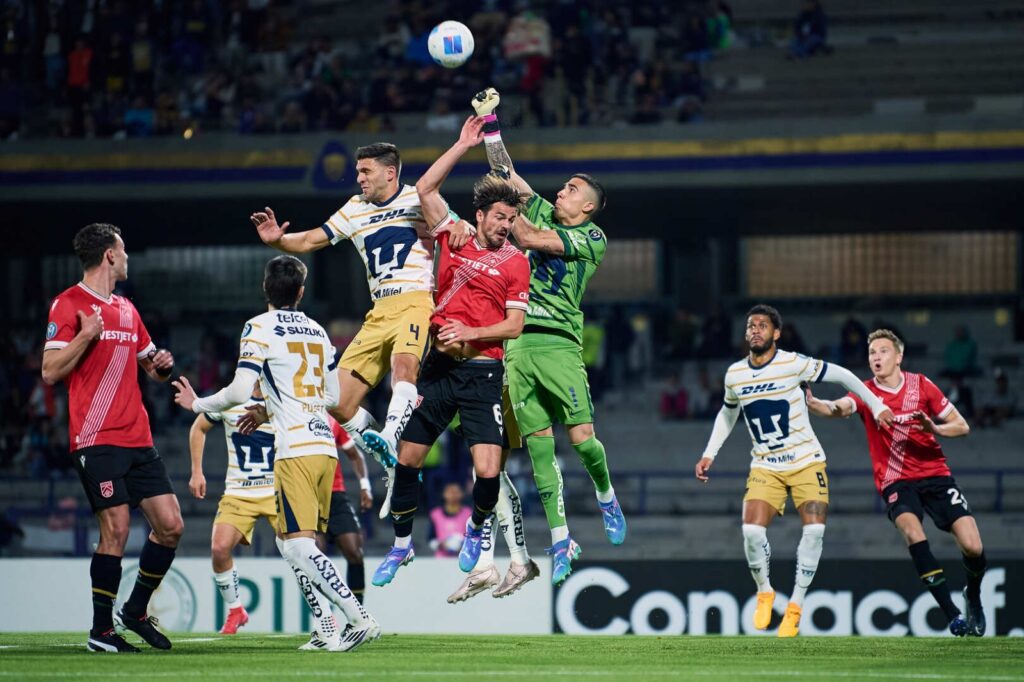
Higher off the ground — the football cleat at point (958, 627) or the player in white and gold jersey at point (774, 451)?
the player in white and gold jersey at point (774, 451)

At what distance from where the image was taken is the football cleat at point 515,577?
10070mm

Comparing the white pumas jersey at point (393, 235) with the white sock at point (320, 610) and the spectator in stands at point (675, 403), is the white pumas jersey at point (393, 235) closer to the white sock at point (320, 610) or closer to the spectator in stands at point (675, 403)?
the white sock at point (320, 610)

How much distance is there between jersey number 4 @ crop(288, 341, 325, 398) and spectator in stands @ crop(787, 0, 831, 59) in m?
18.3

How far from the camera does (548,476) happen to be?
33.6ft

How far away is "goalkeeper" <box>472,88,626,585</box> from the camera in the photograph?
10.1m

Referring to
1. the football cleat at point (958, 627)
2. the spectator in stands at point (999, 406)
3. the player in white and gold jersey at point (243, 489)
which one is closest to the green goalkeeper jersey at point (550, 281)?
the player in white and gold jersey at point (243, 489)

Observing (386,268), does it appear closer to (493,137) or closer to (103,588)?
(493,137)

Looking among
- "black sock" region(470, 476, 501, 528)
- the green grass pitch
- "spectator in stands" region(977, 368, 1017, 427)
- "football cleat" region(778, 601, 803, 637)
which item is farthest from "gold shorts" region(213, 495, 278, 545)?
"spectator in stands" region(977, 368, 1017, 427)

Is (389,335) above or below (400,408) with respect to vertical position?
above

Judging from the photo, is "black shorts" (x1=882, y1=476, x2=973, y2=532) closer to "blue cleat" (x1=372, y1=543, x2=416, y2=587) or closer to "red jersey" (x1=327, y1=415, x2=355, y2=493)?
"blue cleat" (x1=372, y1=543, x2=416, y2=587)

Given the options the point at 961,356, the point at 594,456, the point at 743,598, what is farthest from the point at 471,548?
the point at 961,356

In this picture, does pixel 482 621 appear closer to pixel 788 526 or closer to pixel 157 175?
pixel 788 526

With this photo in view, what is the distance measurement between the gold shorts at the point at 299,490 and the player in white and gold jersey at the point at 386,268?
1.23m

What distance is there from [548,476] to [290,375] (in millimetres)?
2378
